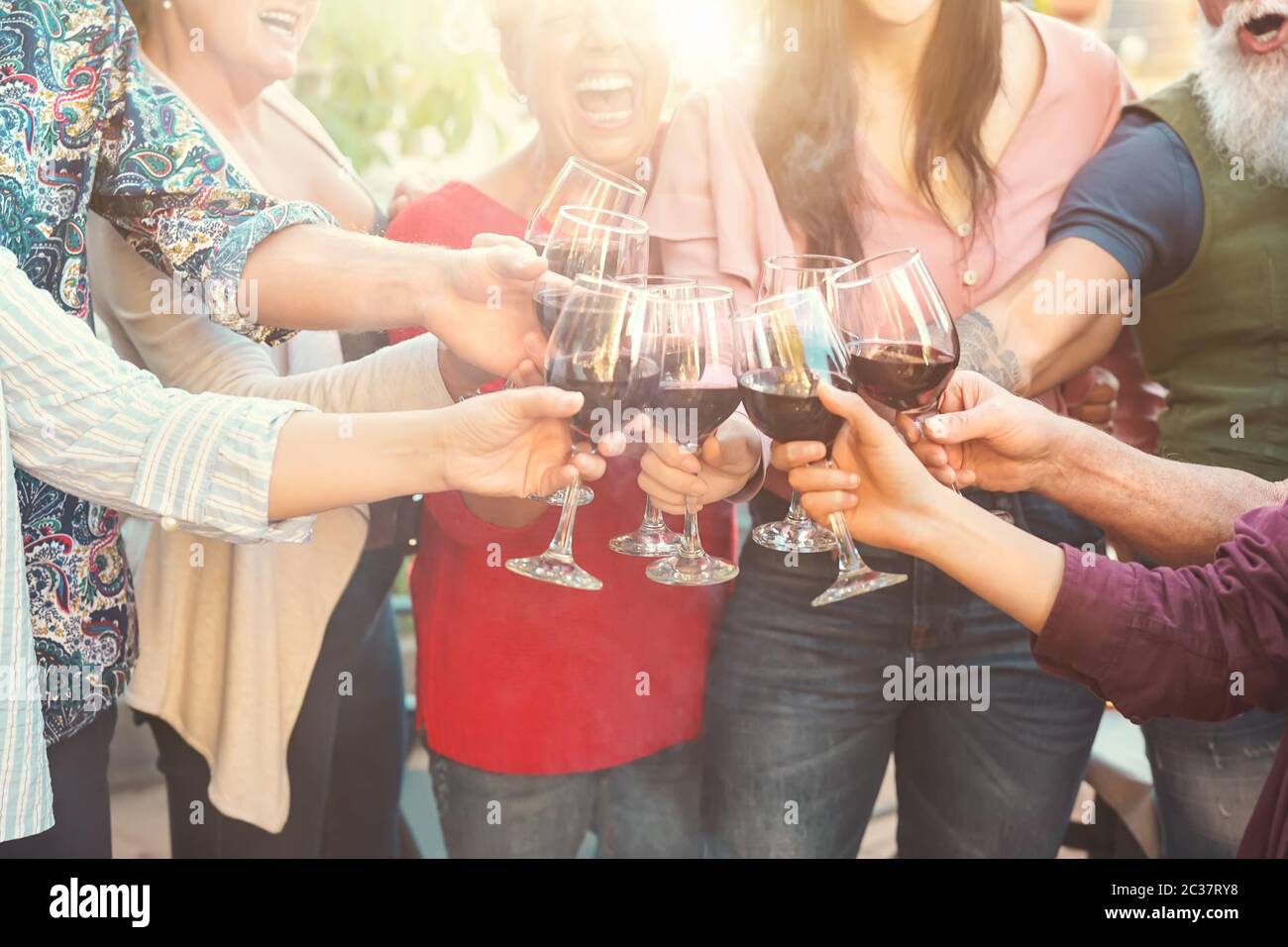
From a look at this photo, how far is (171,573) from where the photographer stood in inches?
57.6

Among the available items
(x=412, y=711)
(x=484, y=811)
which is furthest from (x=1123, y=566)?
(x=412, y=711)

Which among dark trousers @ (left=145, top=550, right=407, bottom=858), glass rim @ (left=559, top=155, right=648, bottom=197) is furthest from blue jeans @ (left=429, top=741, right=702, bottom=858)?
glass rim @ (left=559, top=155, right=648, bottom=197)

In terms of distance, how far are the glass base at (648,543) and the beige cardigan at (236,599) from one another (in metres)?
0.31

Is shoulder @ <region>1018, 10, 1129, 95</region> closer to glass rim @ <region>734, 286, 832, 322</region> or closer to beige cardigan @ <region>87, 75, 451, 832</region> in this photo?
glass rim @ <region>734, 286, 832, 322</region>

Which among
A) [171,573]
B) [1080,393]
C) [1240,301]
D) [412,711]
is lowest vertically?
[412,711]

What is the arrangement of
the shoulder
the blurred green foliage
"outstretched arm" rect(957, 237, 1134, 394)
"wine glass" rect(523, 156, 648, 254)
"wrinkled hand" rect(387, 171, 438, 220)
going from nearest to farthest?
"wine glass" rect(523, 156, 648, 254) < "outstretched arm" rect(957, 237, 1134, 394) < the shoulder < "wrinkled hand" rect(387, 171, 438, 220) < the blurred green foliage

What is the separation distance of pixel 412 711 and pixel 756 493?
3.76ft

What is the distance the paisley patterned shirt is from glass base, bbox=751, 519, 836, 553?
1.95 ft

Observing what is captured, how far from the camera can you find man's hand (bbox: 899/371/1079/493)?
119cm

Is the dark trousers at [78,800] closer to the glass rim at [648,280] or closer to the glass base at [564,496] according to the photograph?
the glass base at [564,496]

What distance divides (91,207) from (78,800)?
625 mm

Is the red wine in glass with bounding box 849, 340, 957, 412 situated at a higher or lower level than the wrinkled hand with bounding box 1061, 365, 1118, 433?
higher
